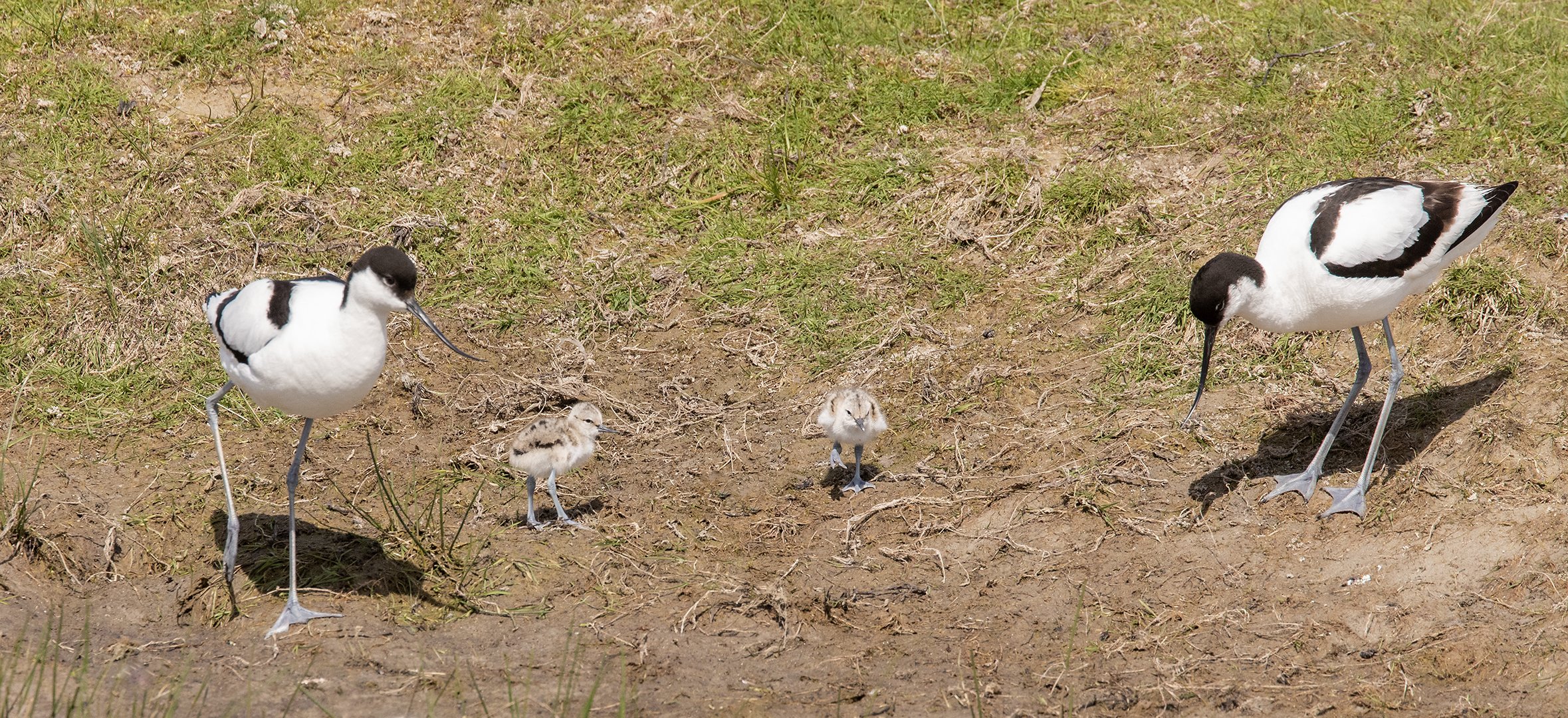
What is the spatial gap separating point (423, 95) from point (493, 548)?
386cm

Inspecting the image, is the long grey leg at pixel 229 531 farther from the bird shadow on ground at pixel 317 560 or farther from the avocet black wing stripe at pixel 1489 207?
the avocet black wing stripe at pixel 1489 207

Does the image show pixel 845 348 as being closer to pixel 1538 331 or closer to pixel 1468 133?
pixel 1538 331

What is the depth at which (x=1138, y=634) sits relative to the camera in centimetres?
482

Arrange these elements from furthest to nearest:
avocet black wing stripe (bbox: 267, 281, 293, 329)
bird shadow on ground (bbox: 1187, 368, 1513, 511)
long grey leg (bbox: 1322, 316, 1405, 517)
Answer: bird shadow on ground (bbox: 1187, 368, 1513, 511) → long grey leg (bbox: 1322, 316, 1405, 517) → avocet black wing stripe (bbox: 267, 281, 293, 329)

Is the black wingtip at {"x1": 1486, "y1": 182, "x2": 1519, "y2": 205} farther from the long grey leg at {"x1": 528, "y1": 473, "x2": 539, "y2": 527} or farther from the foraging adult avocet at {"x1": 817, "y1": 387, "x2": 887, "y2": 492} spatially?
the long grey leg at {"x1": 528, "y1": 473, "x2": 539, "y2": 527}

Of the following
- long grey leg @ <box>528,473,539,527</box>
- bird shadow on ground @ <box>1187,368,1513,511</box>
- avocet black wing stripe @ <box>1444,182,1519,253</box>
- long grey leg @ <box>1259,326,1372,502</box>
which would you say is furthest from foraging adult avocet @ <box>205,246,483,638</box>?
avocet black wing stripe @ <box>1444,182,1519,253</box>

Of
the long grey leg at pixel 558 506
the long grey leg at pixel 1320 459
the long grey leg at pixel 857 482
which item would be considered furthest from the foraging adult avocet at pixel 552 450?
the long grey leg at pixel 1320 459

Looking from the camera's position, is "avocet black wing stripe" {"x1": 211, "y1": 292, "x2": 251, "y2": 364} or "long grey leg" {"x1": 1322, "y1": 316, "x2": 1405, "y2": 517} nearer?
"avocet black wing stripe" {"x1": 211, "y1": 292, "x2": 251, "y2": 364}

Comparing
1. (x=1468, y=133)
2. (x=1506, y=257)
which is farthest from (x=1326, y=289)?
(x=1468, y=133)

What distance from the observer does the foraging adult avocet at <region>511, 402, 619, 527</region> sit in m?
5.55

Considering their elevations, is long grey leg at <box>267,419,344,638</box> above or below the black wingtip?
below

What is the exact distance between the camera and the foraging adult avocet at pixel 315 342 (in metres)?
4.76

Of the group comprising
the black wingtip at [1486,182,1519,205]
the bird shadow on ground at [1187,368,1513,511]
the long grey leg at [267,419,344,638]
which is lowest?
the long grey leg at [267,419,344,638]

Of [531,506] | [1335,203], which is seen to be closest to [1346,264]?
[1335,203]
